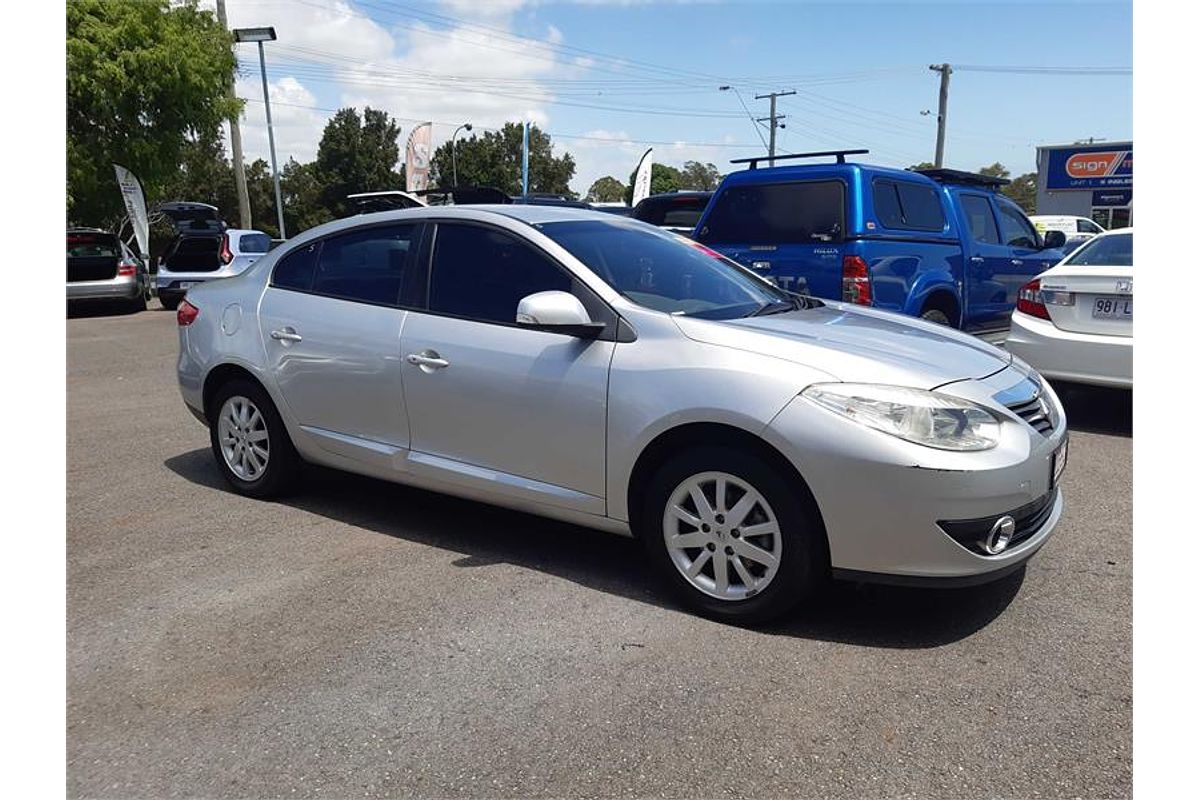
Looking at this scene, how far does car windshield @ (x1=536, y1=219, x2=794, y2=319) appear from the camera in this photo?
4148 mm

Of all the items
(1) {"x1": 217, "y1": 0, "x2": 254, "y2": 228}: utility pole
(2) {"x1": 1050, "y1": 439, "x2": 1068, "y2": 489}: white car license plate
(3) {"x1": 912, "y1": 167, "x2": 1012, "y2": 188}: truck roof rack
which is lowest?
(2) {"x1": 1050, "y1": 439, "x2": 1068, "y2": 489}: white car license plate

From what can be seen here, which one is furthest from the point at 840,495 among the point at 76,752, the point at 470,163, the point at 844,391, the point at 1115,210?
the point at 470,163

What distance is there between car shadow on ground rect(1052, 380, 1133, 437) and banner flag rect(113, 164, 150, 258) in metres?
18.8

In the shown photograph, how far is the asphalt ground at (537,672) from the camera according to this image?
8.99ft

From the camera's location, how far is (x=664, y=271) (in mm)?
4402

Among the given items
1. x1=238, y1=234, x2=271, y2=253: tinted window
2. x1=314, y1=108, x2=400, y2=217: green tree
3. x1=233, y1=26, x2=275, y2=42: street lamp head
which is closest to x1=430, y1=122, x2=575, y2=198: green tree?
x1=314, y1=108, x2=400, y2=217: green tree

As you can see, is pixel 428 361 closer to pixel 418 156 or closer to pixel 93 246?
pixel 93 246

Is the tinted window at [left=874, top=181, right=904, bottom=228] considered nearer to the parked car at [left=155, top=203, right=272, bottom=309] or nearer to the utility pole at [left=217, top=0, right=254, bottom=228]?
the parked car at [left=155, top=203, right=272, bottom=309]

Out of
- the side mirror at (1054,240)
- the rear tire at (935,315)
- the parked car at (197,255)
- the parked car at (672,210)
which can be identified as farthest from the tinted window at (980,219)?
the parked car at (197,255)

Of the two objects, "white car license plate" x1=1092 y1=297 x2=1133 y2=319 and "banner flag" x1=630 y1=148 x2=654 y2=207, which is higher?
"banner flag" x1=630 y1=148 x2=654 y2=207

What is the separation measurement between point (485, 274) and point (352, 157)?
6625 cm

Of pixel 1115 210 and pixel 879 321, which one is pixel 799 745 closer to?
pixel 879 321

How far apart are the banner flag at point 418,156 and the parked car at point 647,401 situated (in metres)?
25.1

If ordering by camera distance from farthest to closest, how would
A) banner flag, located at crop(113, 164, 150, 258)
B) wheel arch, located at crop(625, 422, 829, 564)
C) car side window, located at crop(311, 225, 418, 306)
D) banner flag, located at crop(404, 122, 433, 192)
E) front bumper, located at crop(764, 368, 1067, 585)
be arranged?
banner flag, located at crop(404, 122, 433, 192), banner flag, located at crop(113, 164, 150, 258), car side window, located at crop(311, 225, 418, 306), wheel arch, located at crop(625, 422, 829, 564), front bumper, located at crop(764, 368, 1067, 585)
